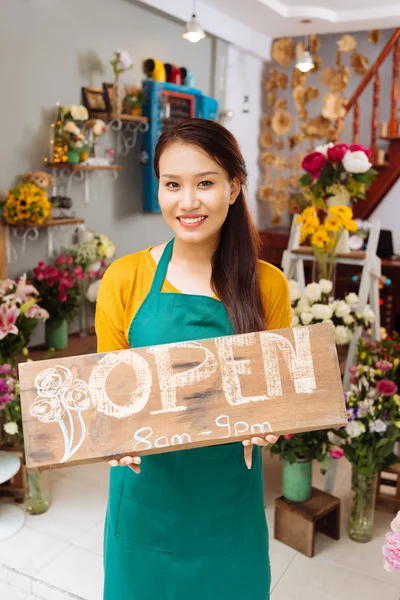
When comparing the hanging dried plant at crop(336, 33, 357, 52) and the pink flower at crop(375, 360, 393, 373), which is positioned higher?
the hanging dried plant at crop(336, 33, 357, 52)

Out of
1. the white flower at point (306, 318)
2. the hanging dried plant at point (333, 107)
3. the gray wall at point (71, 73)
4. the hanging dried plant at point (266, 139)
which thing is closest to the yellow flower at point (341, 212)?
the white flower at point (306, 318)

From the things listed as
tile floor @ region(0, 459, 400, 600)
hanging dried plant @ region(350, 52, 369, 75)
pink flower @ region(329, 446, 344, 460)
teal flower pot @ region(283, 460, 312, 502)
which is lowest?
tile floor @ region(0, 459, 400, 600)

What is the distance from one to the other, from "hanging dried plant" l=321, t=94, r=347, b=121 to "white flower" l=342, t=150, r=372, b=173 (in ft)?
11.9

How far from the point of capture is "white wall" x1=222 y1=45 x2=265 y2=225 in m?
6.12

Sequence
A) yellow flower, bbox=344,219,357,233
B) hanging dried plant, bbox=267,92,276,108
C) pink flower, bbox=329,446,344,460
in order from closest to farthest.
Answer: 1. pink flower, bbox=329,446,344,460
2. yellow flower, bbox=344,219,357,233
3. hanging dried plant, bbox=267,92,276,108

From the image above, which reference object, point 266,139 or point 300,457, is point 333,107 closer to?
point 266,139

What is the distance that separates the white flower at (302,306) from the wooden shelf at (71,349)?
154 centimetres

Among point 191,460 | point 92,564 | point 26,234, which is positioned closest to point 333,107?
point 26,234

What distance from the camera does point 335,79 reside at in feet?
21.4

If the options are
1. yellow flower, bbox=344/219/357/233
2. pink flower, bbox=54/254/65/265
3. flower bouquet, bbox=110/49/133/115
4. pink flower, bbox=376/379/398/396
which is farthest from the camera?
flower bouquet, bbox=110/49/133/115

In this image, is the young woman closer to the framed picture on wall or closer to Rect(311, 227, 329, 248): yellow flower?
Rect(311, 227, 329, 248): yellow flower

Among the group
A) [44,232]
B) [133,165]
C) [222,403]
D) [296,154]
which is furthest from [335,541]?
[296,154]

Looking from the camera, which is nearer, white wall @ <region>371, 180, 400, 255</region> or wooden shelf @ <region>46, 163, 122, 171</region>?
wooden shelf @ <region>46, 163, 122, 171</region>

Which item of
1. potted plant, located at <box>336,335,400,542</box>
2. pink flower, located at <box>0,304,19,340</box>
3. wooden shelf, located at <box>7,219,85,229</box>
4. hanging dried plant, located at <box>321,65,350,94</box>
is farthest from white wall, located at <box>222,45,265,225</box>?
potted plant, located at <box>336,335,400,542</box>
